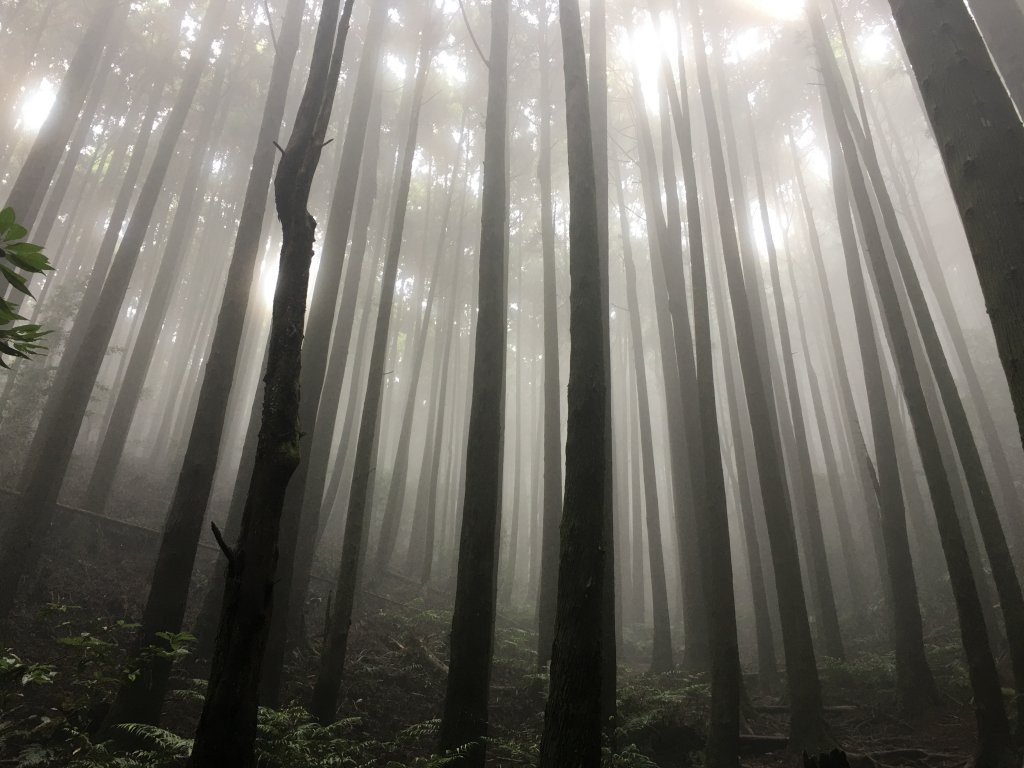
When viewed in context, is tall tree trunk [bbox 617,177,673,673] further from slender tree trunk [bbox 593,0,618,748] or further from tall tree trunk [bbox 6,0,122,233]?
tall tree trunk [bbox 6,0,122,233]

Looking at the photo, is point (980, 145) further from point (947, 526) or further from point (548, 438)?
point (548, 438)

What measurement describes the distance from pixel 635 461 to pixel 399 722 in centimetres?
1503

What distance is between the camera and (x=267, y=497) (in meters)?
2.56

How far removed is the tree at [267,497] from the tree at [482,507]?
2.83 meters

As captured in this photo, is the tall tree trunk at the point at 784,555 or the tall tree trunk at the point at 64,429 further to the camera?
the tall tree trunk at the point at 64,429

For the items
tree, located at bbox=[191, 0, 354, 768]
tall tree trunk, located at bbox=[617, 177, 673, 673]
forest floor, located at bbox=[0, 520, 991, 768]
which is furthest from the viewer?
tall tree trunk, located at bbox=[617, 177, 673, 673]

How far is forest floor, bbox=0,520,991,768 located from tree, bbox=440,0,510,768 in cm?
62

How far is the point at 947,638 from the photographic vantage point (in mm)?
10289

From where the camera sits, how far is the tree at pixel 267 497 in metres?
2.23

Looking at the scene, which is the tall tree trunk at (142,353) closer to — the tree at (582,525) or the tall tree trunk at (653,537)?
the tree at (582,525)

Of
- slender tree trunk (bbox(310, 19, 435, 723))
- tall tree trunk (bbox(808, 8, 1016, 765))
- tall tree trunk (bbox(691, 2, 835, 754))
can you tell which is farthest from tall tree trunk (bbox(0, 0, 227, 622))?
tall tree trunk (bbox(808, 8, 1016, 765))

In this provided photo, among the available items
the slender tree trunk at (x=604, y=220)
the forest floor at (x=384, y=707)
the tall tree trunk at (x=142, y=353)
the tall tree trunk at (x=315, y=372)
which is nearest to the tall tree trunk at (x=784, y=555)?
the forest floor at (x=384, y=707)

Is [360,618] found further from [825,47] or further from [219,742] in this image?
[825,47]

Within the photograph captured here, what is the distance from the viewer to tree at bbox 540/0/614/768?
3.41m
